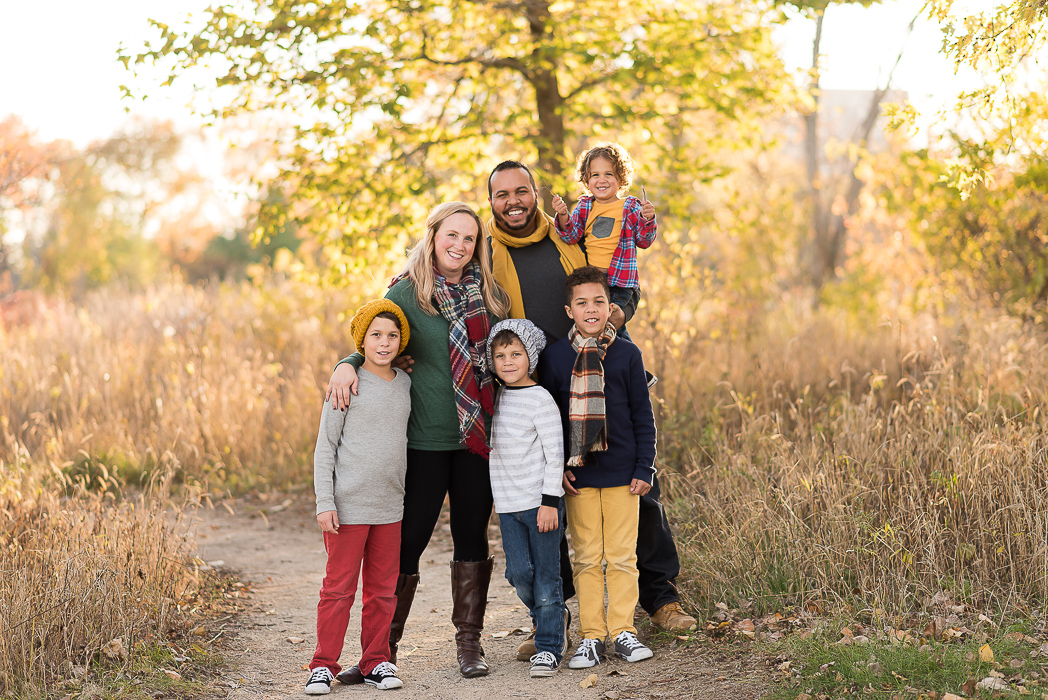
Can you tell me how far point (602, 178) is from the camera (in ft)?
14.3

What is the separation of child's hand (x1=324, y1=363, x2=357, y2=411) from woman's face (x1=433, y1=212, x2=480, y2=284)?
2.14ft

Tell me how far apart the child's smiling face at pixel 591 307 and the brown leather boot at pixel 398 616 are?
54.8 inches

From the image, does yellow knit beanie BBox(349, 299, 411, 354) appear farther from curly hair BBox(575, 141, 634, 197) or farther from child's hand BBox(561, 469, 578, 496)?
curly hair BBox(575, 141, 634, 197)

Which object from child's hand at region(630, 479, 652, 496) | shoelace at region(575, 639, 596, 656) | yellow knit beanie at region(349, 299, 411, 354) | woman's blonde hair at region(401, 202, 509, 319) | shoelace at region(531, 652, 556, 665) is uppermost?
woman's blonde hair at region(401, 202, 509, 319)

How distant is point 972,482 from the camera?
4496mm

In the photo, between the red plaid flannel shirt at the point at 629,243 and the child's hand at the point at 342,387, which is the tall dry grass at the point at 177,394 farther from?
the red plaid flannel shirt at the point at 629,243

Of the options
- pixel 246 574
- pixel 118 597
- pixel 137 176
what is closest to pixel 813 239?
pixel 246 574

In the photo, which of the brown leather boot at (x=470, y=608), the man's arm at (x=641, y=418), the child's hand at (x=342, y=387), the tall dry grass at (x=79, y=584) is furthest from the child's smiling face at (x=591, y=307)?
the tall dry grass at (x=79, y=584)

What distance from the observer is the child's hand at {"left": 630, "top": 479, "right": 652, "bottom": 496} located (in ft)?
13.0

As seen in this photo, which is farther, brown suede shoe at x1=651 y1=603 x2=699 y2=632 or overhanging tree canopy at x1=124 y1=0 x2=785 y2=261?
overhanging tree canopy at x1=124 y1=0 x2=785 y2=261

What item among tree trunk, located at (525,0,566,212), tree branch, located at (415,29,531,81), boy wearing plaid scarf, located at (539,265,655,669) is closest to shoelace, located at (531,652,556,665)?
boy wearing plaid scarf, located at (539,265,655,669)

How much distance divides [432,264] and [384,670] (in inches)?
72.6

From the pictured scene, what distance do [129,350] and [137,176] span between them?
21144 mm

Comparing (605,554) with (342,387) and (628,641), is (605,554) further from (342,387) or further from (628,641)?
(342,387)
